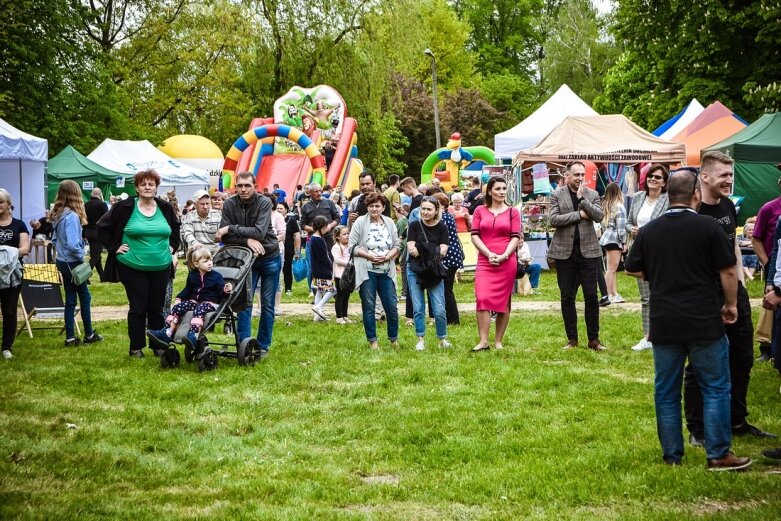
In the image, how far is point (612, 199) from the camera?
14.2 meters

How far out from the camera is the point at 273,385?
9023 mm

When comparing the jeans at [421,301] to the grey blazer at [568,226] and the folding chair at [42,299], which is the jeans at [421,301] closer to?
the grey blazer at [568,226]

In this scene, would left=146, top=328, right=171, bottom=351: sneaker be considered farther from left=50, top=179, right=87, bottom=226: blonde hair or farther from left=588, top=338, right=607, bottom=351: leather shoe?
left=588, top=338, right=607, bottom=351: leather shoe

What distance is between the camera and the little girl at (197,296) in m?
9.70

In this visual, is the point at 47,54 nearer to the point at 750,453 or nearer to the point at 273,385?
the point at 273,385

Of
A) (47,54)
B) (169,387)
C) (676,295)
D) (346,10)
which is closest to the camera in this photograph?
(676,295)

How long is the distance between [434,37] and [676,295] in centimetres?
6018

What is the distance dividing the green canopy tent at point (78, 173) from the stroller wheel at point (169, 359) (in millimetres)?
19226

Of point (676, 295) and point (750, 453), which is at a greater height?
point (676, 295)

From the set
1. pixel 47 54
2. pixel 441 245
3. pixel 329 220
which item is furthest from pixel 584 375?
pixel 47 54

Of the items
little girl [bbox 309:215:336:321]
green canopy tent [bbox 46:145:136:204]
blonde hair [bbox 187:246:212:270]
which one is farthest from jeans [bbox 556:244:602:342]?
green canopy tent [bbox 46:145:136:204]

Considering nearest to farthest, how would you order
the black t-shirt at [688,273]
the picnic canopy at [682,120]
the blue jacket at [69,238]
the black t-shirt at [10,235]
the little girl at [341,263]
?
the black t-shirt at [688,273] < the black t-shirt at [10,235] < the blue jacket at [69,238] < the little girl at [341,263] < the picnic canopy at [682,120]

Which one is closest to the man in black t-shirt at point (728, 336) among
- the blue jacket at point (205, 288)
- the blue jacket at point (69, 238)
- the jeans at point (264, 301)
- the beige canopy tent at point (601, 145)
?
the blue jacket at point (205, 288)

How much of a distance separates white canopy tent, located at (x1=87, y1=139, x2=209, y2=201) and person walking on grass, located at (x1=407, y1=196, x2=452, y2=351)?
2164cm
